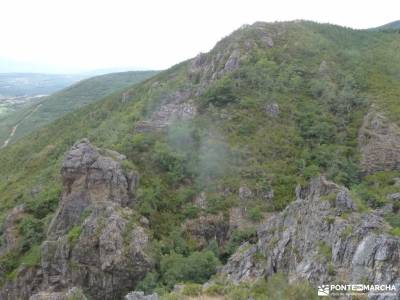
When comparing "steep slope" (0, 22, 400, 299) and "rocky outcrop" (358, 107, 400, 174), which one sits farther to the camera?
"rocky outcrop" (358, 107, 400, 174)

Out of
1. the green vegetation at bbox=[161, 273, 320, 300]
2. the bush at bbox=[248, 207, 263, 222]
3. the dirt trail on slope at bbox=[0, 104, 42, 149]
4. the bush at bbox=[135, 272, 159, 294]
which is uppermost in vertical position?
the green vegetation at bbox=[161, 273, 320, 300]

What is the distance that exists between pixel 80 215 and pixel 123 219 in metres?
4.95

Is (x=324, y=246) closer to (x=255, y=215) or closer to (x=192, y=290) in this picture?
(x=192, y=290)

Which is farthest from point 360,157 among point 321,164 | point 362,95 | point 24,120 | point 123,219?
point 24,120

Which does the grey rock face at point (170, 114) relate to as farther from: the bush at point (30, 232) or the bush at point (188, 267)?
the bush at point (188, 267)

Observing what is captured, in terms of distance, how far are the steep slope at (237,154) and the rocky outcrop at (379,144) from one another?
15 cm

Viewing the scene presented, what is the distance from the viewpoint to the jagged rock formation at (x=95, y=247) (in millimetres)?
31125

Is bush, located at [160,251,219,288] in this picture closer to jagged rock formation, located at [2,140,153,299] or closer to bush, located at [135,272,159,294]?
bush, located at [135,272,159,294]

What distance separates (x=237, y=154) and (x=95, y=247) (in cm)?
1765

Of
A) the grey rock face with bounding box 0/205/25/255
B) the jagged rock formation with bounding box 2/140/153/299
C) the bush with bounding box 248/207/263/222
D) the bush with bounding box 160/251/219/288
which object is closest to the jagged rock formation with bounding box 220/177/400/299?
the bush with bounding box 160/251/219/288

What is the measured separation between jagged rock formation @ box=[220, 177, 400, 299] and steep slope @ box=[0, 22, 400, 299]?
363 mm

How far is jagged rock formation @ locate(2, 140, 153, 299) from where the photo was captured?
31.1 metres

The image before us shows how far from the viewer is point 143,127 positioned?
1924 inches

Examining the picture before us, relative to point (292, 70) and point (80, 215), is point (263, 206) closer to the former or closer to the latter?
point (80, 215)
